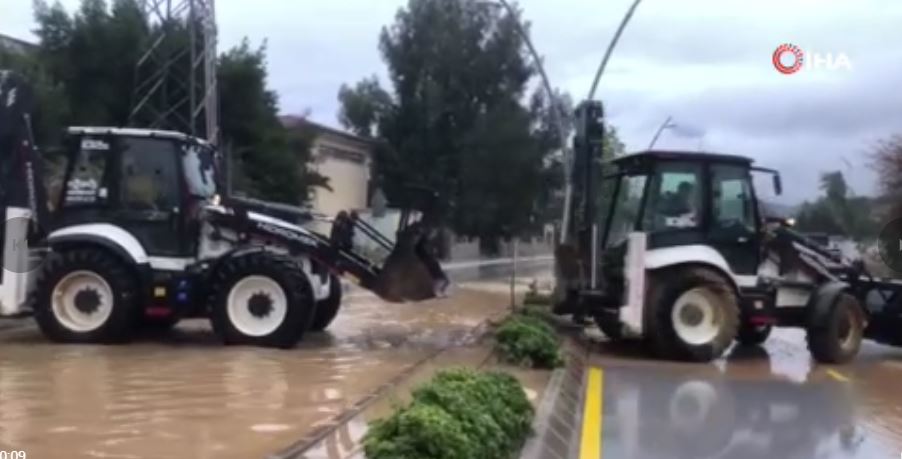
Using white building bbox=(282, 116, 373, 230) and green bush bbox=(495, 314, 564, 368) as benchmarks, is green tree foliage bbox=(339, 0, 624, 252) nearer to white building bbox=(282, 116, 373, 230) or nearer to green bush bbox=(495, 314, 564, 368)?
white building bbox=(282, 116, 373, 230)

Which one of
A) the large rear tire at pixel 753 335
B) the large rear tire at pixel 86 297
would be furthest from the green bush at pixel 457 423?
the large rear tire at pixel 753 335

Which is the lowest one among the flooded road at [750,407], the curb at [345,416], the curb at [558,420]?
the flooded road at [750,407]

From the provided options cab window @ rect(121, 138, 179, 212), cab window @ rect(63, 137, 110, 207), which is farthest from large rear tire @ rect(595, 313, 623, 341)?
cab window @ rect(63, 137, 110, 207)

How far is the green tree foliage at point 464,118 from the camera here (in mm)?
50969

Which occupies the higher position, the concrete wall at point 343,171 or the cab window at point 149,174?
the concrete wall at point 343,171

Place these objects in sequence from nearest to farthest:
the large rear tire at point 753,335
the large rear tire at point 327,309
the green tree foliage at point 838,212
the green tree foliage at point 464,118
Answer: the large rear tire at point 327,309, the large rear tire at point 753,335, the green tree foliage at point 838,212, the green tree foliage at point 464,118

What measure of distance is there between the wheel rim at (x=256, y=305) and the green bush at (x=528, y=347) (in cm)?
299

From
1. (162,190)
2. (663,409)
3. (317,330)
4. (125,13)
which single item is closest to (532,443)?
(663,409)

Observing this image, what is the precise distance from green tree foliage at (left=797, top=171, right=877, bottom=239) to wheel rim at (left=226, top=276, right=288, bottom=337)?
99.0 ft

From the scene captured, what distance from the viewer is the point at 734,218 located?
1775cm

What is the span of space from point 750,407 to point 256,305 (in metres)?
6.42

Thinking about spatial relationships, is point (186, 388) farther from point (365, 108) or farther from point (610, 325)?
point (365, 108)

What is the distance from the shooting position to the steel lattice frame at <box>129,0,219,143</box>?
94.6ft

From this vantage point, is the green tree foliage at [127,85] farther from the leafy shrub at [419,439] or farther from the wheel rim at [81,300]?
the leafy shrub at [419,439]
